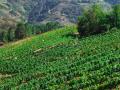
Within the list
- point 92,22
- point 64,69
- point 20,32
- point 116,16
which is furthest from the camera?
point 20,32

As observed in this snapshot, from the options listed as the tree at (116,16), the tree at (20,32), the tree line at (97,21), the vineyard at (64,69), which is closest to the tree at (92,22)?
the tree line at (97,21)

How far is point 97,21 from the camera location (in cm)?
12538

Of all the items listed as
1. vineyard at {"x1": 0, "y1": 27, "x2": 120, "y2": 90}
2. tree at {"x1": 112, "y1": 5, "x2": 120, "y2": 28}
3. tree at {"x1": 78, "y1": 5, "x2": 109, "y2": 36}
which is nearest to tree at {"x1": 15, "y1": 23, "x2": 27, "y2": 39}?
tree at {"x1": 78, "y1": 5, "x2": 109, "y2": 36}

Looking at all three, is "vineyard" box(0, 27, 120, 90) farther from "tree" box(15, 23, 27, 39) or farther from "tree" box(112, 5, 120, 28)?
"tree" box(15, 23, 27, 39)

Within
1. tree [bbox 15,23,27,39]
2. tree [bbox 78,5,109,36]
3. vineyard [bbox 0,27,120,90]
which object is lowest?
tree [bbox 15,23,27,39]

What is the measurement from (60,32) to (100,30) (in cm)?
2000

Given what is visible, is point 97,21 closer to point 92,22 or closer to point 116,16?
→ point 92,22

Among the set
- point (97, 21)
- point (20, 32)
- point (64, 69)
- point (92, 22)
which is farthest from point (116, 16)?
point (20, 32)

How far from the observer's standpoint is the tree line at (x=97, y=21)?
121188mm

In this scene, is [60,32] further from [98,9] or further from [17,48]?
[17,48]

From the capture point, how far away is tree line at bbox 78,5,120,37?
398 ft

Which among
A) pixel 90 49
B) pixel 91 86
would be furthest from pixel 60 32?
pixel 91 86

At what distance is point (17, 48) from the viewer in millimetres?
115125

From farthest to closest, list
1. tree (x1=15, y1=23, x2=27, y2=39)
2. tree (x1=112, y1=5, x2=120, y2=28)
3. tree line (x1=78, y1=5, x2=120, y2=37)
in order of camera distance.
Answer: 1. tree (x1=15, y1=23, x2=27, y2=39)
2. tree (x1=112, y1=5, x2=120, y2=28)
3. tree line (x1=78, y1=5, x2=120, y2=37)
